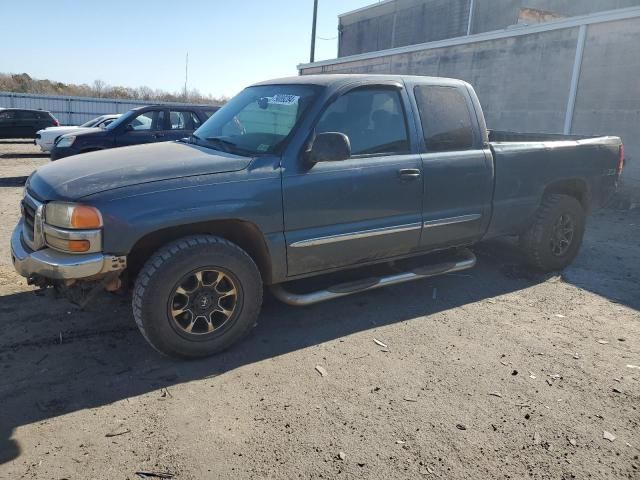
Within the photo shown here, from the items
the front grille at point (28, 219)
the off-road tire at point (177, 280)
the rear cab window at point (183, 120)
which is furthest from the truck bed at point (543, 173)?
the rear cab window at point (183, 120)

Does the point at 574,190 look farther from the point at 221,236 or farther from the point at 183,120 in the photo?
the point at 183,120

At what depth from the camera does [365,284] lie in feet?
13.6

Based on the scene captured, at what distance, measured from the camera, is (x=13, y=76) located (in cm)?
4284

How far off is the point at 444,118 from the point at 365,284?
1.71m

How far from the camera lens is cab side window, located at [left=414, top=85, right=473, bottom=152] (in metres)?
4.41

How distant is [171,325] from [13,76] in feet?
161

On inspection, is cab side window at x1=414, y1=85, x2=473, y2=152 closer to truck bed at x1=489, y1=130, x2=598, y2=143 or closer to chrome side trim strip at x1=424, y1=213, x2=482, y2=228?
chrome side trim strip at x1=424, y1=213, x2=482, y2=228

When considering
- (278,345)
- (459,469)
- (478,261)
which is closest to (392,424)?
(459,469)

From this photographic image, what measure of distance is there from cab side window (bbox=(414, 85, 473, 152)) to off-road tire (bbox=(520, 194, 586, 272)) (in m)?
1.28

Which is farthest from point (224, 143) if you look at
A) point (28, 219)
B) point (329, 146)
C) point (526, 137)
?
point (526, 137)

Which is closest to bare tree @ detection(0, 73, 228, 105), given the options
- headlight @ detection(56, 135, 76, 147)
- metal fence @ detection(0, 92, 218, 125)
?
metal fence @ detection(0, 92, 218, 125)

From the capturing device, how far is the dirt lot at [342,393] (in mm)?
2502

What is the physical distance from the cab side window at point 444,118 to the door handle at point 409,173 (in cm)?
31

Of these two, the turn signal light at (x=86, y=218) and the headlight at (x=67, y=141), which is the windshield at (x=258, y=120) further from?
the headlight at (x=67, y=141)
